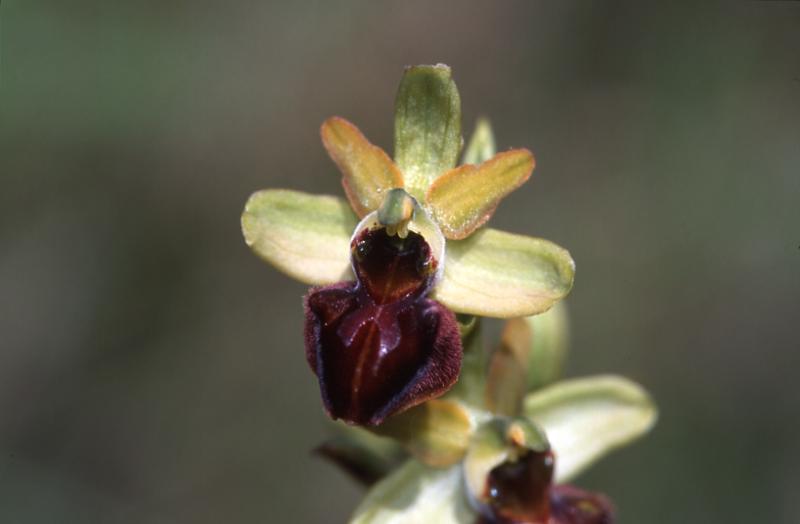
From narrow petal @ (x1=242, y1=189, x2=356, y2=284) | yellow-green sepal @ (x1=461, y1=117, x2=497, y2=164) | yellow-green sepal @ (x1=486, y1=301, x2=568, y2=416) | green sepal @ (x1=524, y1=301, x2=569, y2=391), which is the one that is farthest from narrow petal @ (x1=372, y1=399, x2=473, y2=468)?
yellow-green sepal @ (x1=461, y1=117, x2=497, y2=164)

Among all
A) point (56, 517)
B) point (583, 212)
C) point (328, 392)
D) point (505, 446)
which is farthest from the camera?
point (583, 212)

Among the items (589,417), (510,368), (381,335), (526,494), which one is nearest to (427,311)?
(381,335)

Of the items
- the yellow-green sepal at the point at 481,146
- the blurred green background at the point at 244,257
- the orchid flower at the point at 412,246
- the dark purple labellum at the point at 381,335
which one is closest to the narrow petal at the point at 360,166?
the orchid flower at the point at 412,246

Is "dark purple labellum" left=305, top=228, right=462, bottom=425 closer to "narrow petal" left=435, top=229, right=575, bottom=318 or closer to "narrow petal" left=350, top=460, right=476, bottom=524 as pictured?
"narrow petal" left=435, top=229, right=575, bottom=318

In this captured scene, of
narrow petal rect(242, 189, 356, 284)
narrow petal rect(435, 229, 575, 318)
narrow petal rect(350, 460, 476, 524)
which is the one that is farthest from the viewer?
narrow petal rect(350, 460, 476, 524)

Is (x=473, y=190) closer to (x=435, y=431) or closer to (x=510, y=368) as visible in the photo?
(x=510, y=368)

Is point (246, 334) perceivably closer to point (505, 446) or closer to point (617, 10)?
point (617, 10)

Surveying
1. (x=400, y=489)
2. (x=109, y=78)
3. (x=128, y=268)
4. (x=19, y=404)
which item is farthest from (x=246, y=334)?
(x=400, y=489)
